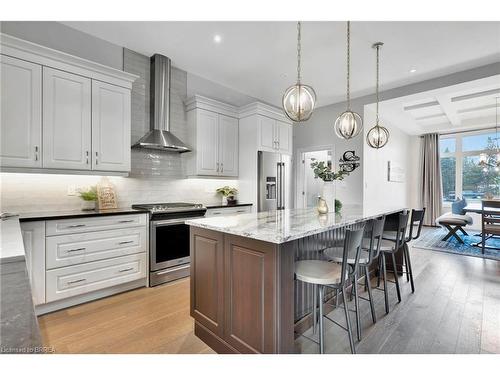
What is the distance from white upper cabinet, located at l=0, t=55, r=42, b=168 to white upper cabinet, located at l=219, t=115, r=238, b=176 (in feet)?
7.79

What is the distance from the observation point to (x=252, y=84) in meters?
4.69

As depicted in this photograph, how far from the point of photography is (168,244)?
3.21 metres

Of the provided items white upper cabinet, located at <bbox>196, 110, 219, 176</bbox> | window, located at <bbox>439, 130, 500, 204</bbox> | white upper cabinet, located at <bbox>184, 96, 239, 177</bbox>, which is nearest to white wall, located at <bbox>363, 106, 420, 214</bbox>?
window, located at <bbox>439, 130, 500, 204</bbox>

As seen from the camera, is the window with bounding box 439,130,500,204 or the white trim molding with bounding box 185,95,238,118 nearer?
the white trim molding with bounding box 185,95,238,118

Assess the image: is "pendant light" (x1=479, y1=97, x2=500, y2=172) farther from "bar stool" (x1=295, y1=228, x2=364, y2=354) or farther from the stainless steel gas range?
the stainless steel gas range

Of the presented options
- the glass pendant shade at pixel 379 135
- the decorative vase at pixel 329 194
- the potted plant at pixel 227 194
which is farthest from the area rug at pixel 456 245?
the potted plant at pixel 227 194

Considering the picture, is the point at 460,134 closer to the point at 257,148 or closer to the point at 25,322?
the point at 257,148

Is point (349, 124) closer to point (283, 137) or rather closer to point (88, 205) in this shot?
point (283, 137)

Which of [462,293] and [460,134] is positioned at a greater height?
[460,134]

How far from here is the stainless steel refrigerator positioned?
14.6 feet

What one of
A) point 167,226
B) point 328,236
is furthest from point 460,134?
point 167,226

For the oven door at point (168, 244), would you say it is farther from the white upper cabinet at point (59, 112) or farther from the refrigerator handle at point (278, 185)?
the refrigerator handle at point (278, 185)

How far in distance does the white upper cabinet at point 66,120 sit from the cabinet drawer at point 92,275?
3.56ft
